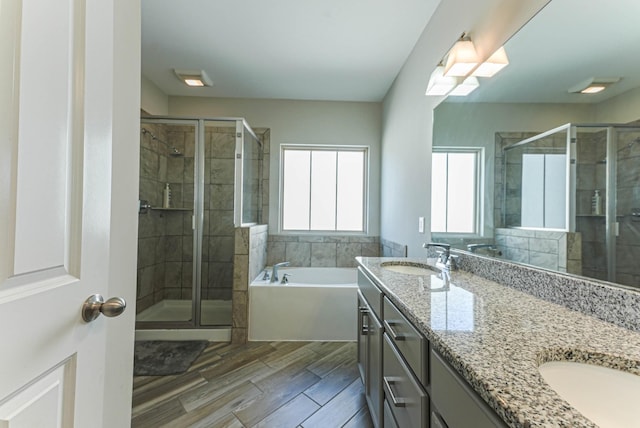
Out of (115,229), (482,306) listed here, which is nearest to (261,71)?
(115,229)

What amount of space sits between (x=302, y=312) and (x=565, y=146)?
2222 mm

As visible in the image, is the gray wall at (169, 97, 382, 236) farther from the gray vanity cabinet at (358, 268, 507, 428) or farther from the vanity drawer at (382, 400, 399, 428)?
the vanity drawer at (382, 400, 399, 428)

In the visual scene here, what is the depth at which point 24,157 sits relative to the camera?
0.46 meters

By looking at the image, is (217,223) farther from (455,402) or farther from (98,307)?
(455,402)

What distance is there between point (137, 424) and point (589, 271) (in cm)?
226

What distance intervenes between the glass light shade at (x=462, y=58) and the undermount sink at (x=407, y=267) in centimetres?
118

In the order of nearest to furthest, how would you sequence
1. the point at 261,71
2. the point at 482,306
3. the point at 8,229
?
1. the point at 8,229
2. the point at 482,306
3. the point at 261,71

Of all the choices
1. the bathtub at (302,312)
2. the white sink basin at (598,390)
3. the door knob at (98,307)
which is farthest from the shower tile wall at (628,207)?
the bathtub at (302,312)

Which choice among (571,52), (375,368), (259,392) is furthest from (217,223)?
(571,52)

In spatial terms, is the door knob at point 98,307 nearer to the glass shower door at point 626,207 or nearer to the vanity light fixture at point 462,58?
the glass shower door at point 626,207

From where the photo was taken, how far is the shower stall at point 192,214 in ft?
8.87

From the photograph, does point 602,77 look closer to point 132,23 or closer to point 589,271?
point 589,271

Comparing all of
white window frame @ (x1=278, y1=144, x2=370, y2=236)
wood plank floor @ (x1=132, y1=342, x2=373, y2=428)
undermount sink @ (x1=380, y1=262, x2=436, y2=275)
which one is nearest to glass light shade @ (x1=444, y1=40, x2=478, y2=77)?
undermount sink @ (x1=380, y1=262, x2=436, y2=275)

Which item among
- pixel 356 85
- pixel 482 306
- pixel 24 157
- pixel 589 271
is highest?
pixel 356 85
